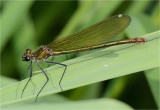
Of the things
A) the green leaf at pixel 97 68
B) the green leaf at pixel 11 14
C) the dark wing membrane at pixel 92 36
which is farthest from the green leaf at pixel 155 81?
the green leaf at pixel 11 14

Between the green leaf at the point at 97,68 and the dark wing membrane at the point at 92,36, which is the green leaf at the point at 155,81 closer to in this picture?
the green leaf at the point at 97,68

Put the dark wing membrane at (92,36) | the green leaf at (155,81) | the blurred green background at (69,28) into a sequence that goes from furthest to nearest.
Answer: the blurred green background at (69,28) → the dark wing membrane at (92,36) → the green leaf at (155,81)

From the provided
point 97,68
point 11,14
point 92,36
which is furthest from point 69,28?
point 97,68

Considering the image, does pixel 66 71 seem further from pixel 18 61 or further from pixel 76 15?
pixel 18 61

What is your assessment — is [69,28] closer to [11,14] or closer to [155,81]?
[11,14]

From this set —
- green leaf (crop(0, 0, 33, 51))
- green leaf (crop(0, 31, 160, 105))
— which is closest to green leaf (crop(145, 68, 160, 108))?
green leaf (crop(0, 31, 160, 105))

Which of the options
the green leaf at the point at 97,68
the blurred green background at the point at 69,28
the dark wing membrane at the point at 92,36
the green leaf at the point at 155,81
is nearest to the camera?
the green leaf at the point at 97,68

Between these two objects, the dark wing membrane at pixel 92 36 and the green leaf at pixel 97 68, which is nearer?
the green leaf at pixel 97 68
